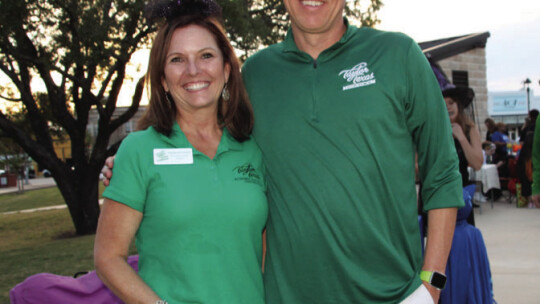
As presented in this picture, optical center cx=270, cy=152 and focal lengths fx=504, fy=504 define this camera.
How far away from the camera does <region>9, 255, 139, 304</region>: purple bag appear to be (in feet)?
11.9

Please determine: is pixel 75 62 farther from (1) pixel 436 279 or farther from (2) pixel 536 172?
(1) pixel 436 279

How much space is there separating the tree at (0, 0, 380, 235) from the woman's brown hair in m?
7.41

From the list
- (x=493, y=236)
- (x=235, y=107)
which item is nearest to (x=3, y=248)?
(x=493, y=236)

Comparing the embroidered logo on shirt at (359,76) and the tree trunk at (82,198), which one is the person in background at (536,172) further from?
the tree trunk at (82,198)

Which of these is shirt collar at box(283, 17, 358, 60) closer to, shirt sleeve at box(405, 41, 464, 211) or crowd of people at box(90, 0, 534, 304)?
crowd of people at box(90, 0, 534, 304)

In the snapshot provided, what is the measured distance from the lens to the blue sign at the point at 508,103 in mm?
31803

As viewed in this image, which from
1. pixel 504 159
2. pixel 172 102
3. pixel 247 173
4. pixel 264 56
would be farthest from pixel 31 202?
pixel 247 173

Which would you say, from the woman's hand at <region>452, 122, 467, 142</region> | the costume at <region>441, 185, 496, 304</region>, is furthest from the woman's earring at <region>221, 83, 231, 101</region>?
the woman's hand at <region>452, 122, 467, 142</region>

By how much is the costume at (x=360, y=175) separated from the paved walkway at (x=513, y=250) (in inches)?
168

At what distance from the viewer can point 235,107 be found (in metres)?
2.26

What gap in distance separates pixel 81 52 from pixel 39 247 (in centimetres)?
490

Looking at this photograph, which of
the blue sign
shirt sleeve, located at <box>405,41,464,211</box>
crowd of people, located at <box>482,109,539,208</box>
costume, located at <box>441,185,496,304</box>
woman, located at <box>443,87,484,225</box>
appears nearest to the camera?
shirt sleeve, located at <box>405,41,464,211</box>

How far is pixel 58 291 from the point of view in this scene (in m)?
3.66

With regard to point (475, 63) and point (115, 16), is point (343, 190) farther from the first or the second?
point (475, 63)
